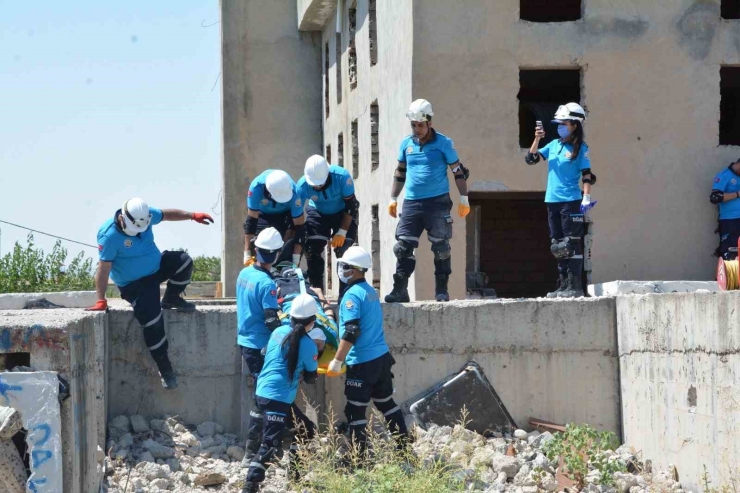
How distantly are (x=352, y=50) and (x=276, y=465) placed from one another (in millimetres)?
11580

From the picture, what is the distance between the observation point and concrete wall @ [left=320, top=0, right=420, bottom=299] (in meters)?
15.0

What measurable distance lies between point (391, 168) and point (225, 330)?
601cm

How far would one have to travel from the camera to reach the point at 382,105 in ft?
55.0

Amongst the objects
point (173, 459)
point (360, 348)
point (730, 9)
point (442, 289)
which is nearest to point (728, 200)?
point (730, 9)

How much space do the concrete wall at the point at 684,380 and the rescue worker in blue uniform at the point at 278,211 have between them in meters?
3.31

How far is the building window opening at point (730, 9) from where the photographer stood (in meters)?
15.6

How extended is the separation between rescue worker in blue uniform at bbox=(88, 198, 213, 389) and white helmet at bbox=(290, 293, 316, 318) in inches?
73.0

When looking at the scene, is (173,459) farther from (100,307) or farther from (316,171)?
(316,171)

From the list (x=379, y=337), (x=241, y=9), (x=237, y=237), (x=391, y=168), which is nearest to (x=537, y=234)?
(x=391, y=168)

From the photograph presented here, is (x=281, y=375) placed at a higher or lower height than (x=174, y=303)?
lower

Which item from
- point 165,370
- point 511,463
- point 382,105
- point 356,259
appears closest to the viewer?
point 356,259

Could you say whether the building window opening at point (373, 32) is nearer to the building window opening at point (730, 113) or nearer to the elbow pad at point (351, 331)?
the building window opening at point (730, 113)

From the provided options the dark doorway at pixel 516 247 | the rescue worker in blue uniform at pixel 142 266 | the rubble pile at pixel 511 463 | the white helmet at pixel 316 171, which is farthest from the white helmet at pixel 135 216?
the dark doorway at pixel 516 247

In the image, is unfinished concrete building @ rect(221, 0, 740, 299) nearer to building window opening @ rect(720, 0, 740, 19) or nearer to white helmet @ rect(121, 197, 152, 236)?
building window opening @ rect(720, 0, 740, 19)
